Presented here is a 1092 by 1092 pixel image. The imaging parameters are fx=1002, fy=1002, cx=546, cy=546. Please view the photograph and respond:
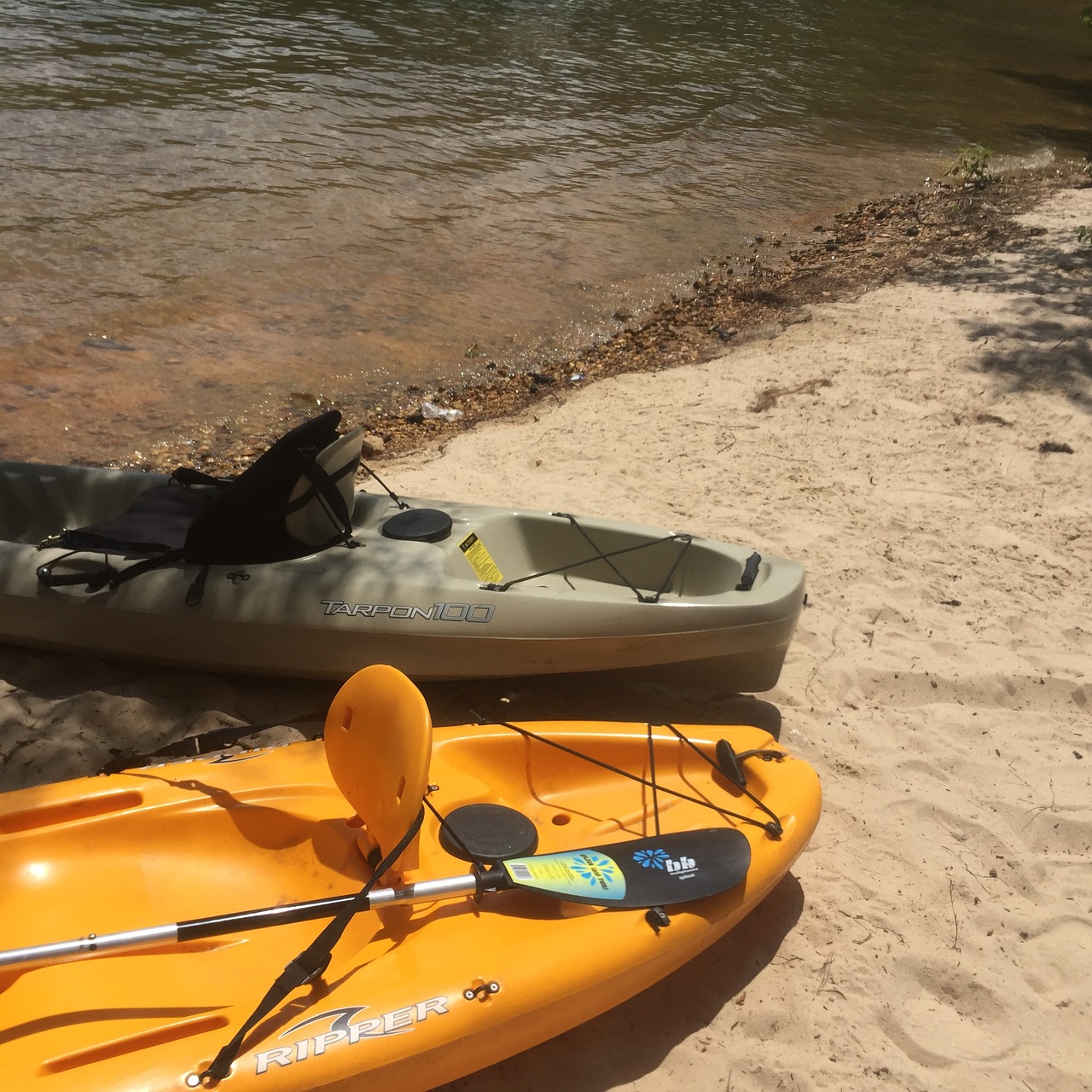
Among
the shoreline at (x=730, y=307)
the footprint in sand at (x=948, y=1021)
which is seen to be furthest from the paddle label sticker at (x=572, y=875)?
the shoreline at (x=730, y=307)

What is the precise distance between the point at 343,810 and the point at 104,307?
18.7ft

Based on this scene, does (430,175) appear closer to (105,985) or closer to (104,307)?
(104,307)

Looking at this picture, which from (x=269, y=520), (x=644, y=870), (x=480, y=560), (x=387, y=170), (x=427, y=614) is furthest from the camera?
(x=387, y=170)

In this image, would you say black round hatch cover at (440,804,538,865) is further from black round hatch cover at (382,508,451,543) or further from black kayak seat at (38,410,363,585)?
black kayak seat at (38,410,363,585)

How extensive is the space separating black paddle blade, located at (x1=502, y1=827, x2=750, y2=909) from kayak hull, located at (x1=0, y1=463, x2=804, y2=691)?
0.86 meters

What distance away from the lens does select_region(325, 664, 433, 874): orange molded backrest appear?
98.5 inches

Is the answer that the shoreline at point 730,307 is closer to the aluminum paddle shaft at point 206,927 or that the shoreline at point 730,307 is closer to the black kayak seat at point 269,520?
the black kayak seat at point 269,520

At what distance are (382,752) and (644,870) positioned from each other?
794 millimetres

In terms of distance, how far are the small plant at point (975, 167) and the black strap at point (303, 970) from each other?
10.1 metres

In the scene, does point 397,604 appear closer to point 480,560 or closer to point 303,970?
point 480,560

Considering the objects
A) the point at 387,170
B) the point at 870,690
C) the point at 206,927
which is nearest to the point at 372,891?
the point at 206,927

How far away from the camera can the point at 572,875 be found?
264 cm

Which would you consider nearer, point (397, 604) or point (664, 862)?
point (664, 862)

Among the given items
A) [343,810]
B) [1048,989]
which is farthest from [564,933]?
[1048,989]
